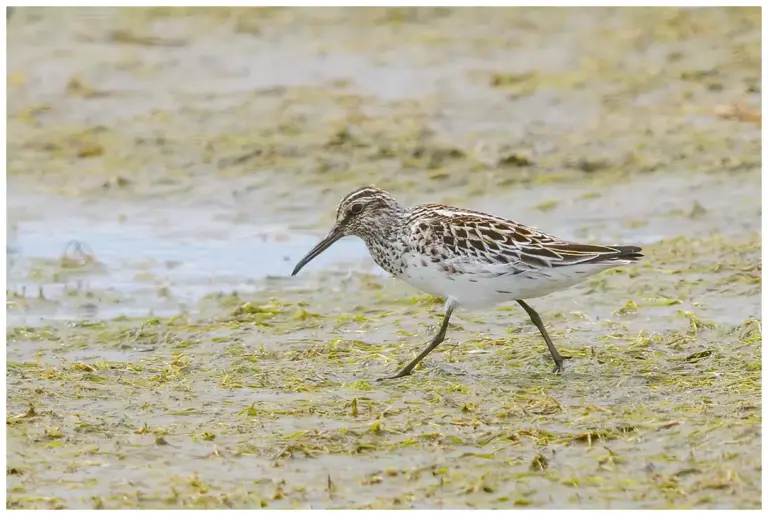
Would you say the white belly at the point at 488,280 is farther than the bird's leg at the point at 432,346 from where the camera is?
No

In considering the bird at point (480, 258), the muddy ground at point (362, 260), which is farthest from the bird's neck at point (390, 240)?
the muddy ground at point (362, 260)

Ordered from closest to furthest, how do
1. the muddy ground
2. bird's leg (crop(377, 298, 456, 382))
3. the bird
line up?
the muddy ground → the bird → bird's leg (crop(377, 298, 456, 382))

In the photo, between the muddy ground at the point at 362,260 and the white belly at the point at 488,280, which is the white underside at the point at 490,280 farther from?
the muddy ground at the point at 362,260

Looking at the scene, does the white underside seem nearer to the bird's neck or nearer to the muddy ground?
the bird's neck

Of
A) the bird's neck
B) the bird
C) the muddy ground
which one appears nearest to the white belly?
the bird

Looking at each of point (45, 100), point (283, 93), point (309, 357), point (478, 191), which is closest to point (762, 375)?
point (309, 357)

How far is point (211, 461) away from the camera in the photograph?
7.07 m

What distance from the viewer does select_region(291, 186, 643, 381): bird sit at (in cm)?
823

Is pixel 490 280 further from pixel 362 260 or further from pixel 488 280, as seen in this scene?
pixel 362 260

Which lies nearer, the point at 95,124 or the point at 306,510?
the point at 306,510

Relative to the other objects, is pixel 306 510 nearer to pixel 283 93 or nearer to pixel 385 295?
pixel 385 295

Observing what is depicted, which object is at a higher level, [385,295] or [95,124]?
[95,124]

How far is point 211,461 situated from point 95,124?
30.7 ft

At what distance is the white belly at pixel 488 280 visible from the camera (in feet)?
27.0
